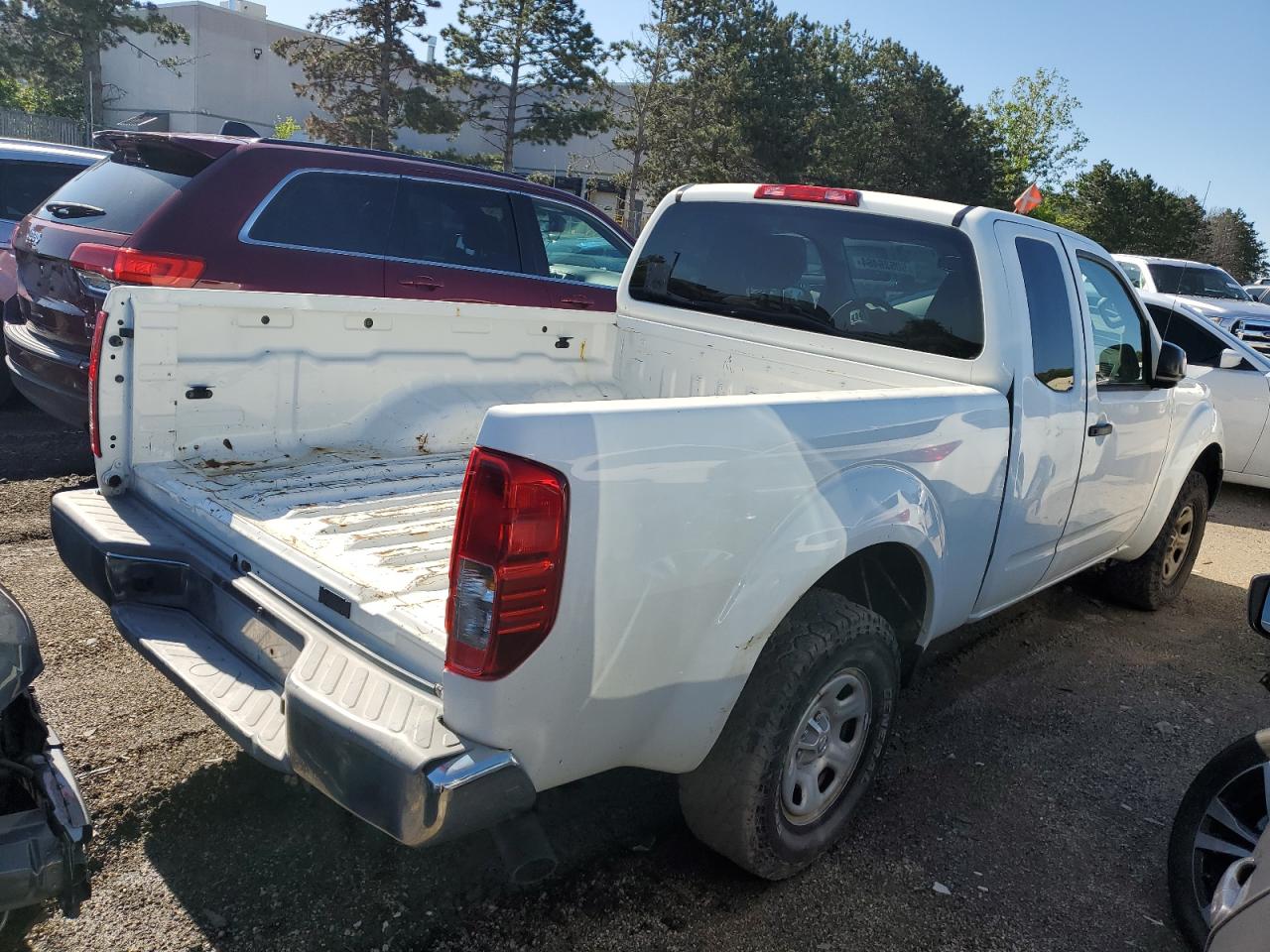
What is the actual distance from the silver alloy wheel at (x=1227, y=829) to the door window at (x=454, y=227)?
5124 mm

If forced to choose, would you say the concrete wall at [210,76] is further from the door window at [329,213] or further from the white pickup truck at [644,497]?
the white pickup truck at [644,497]

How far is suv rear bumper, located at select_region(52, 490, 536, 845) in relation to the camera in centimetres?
199

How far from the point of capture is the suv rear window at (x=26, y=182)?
7.25 metres

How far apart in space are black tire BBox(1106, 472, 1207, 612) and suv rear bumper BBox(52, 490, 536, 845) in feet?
14.1

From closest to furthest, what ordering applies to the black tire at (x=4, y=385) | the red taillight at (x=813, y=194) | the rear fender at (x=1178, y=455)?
the red taillight at (x=813, y=194), the rear fender at (x=1178, y=455), the black tire at (x=4, y=385)

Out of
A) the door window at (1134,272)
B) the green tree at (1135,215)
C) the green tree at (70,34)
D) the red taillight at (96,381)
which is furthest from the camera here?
the green tree at (1135,215)

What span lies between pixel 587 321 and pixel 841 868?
2519mm

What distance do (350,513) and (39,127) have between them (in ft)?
107

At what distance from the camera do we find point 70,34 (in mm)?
29047

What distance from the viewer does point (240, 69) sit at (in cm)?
4338

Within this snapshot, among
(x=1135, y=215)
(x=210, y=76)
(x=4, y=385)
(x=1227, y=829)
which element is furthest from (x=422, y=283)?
(x=210, y=76)

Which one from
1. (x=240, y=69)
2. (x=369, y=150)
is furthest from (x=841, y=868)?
(x=240, y=69)

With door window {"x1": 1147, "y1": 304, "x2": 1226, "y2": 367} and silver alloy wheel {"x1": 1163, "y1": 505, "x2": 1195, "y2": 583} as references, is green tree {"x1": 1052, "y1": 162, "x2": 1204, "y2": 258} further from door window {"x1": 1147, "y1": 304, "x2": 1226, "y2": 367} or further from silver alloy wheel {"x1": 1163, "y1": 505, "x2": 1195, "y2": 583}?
silver alloy wheel {"x1": 1163, "y1": 505, "x2": 1195, "y2": 583}

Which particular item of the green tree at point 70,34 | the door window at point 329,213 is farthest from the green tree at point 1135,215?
the door window at point 329,213
